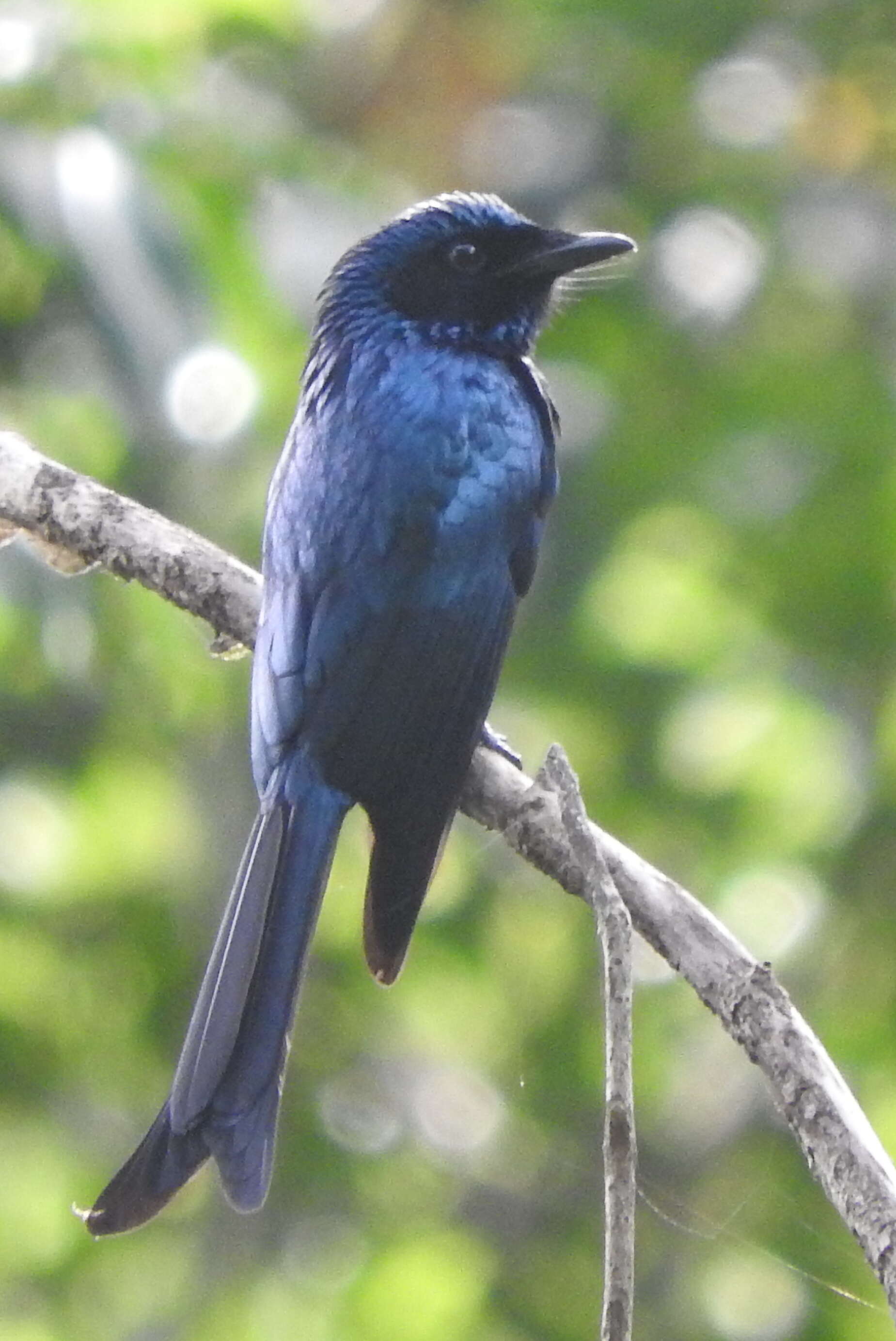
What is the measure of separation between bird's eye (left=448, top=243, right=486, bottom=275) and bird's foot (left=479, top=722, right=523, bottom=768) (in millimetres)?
993

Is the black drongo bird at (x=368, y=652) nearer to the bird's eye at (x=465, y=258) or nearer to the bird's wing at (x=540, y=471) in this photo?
the bird's wing at (x=540, y=471)

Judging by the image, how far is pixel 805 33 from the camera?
229 inches

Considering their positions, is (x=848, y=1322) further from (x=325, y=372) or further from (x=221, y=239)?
(x=221, y=239)

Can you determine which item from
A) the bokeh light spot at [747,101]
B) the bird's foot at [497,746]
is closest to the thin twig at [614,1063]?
the bird's foot at [497,746]

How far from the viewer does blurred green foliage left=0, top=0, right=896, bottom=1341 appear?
4254 mm

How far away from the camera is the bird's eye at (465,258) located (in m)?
4.07

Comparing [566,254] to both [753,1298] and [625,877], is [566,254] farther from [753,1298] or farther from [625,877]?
[753,1298]

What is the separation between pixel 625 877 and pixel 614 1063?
1.92 feet

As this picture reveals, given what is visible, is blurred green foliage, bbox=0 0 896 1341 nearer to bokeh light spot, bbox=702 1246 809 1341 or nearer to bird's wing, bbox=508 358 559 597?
bokeh light spot, bbox=702 1246 809 1341

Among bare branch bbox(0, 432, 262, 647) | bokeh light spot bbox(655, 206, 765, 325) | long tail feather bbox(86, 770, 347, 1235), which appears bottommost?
long tail feather bbox(86, 770, 347, 1235)

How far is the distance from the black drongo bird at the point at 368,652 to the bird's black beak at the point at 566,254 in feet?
0.94

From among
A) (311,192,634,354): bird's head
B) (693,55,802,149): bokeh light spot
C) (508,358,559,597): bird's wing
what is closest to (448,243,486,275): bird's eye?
(311,192,634,354): bird's head

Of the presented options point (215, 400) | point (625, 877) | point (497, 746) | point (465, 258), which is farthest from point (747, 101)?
point (625, 877)

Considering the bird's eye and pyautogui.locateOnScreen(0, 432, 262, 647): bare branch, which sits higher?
the bird's eye
